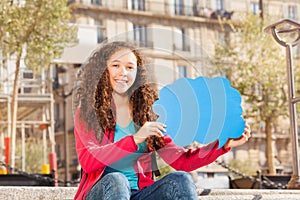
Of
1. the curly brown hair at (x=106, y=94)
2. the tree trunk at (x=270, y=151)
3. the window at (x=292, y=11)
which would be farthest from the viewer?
the window at (x=292, y=11)

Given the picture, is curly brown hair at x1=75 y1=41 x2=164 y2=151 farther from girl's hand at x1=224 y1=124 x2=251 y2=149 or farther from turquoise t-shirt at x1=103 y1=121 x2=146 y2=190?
girl's hand at x1=224 y1=124 x2=251 y2=149

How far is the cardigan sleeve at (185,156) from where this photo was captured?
3.88 meters

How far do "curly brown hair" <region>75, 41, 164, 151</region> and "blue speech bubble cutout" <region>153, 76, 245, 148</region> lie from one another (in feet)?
0.22

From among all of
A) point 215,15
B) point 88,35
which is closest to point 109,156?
point 88,35

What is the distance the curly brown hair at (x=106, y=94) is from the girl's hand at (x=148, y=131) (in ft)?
0.62

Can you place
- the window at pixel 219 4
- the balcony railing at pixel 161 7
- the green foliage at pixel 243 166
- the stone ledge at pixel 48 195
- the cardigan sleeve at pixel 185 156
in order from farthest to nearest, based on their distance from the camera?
the window at pixel 219 4 → the balcony railing at pixel 161 7 → the green foliage at pixel 243 166 → the stone ledge at pixel 48 195 → the cardigan sleeve at pixel 185 156

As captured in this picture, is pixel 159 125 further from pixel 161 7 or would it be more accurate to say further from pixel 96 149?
pixel 161 7

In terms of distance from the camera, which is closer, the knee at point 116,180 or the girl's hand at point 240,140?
the knee at point 116,180

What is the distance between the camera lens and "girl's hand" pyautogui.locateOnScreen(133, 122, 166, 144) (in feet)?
11.6

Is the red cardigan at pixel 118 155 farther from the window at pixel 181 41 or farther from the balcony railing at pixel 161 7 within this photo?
the balcony railing at pixel 161 7

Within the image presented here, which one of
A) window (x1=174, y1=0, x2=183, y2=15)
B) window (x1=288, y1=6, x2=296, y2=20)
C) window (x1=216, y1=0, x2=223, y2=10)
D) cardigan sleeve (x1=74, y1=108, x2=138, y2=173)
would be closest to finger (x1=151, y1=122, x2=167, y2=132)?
cardigan sleeve (x1=74, y1=108, x2=138, y2=173)

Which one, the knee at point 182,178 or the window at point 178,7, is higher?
the window at point 178,7

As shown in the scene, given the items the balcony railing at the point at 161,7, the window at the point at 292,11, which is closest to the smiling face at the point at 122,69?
the balcony railing at the point at 161,7

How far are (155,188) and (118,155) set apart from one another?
24cm
